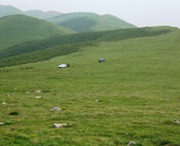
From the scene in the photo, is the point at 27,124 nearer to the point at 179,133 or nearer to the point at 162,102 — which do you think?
the point at 179,133

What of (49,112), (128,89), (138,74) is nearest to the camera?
(49,112)

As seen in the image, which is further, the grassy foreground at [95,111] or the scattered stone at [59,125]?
the scattered stone at [59,125]

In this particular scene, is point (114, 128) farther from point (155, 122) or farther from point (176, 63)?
point (176, 63)

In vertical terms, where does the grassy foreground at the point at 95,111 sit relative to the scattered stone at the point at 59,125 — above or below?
below

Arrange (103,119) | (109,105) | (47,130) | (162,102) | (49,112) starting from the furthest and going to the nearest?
(162,102), (109,105), (49,112), (103,119), (47,130)

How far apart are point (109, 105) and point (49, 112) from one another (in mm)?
7293

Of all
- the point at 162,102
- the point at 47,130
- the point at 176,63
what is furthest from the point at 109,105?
the point at 176,63

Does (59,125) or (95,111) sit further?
(95,111)

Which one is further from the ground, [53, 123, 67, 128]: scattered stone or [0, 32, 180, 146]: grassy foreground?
[53, 123, 67, 128]: scattered stone

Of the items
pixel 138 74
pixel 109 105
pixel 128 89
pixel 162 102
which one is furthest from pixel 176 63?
pixel 109 105

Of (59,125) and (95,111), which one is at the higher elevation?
(59,125)

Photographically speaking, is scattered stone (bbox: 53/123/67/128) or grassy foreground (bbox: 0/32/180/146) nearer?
grassy foreground (bbox: 0/32/180/146)

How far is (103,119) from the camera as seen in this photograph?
80.2 feet

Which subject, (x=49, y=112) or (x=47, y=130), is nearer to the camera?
(x=47, y=130)
